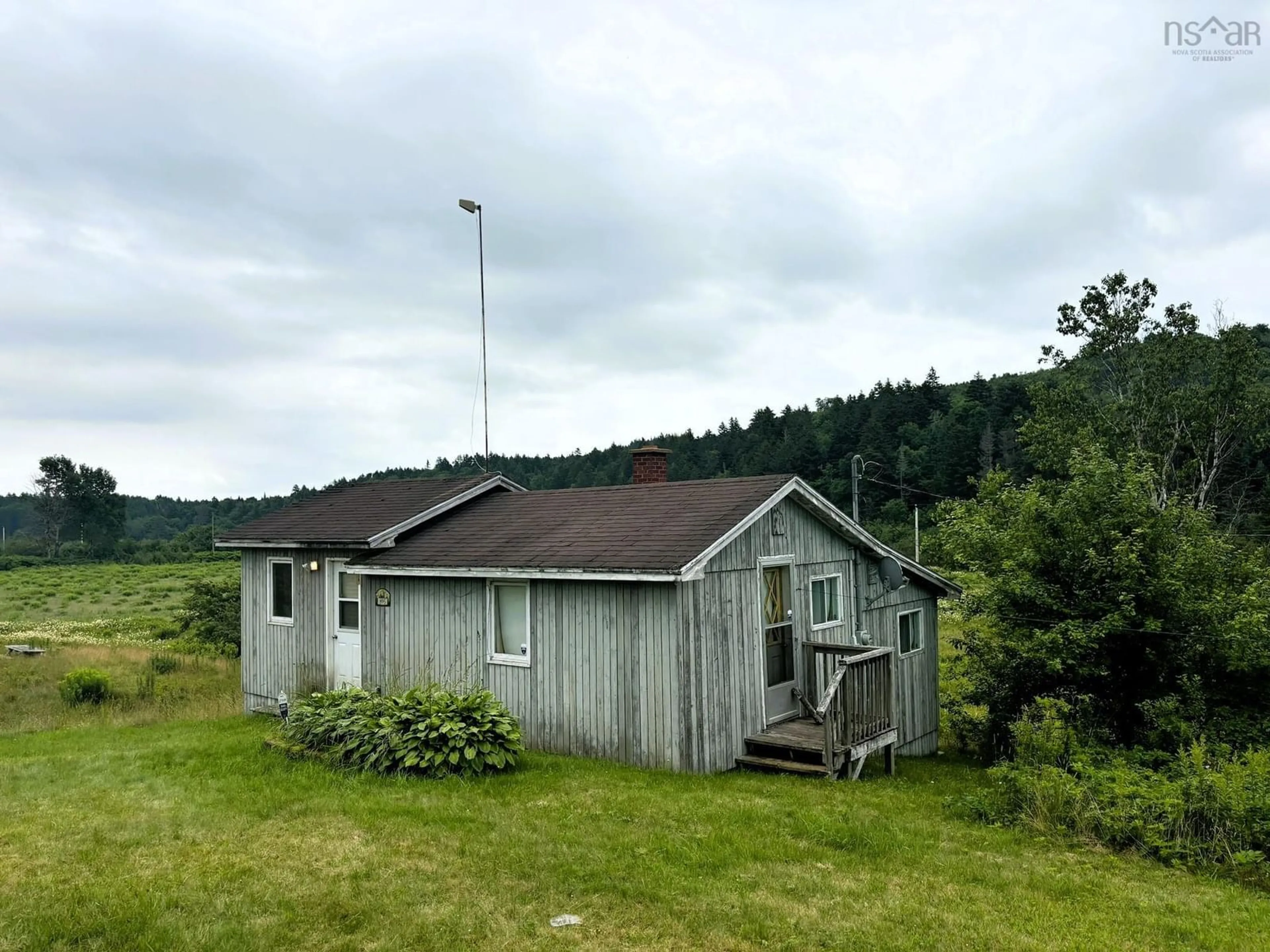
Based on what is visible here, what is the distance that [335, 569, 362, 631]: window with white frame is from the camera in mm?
13984

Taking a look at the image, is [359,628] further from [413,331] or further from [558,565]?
[413,331]

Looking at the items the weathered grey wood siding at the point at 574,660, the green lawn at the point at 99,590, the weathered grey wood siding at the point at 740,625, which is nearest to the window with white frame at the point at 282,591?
the weathered grey wood siding at the point at 574,660

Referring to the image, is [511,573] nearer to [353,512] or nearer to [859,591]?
[353,512]

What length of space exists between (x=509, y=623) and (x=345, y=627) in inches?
157

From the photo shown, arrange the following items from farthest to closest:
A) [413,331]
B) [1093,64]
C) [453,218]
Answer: [413,331] → [453,218] → [1093,64]

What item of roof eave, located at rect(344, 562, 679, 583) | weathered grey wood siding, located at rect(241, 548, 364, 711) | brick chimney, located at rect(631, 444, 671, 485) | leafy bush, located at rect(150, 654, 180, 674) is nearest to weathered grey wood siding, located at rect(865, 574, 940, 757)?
brick chimney, located at rect(631, 444, 671, 485)

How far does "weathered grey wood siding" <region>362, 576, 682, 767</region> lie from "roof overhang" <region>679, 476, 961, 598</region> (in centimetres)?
49

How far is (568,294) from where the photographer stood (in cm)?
2289

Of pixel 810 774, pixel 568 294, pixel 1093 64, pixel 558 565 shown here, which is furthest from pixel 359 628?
pixel 1093 64

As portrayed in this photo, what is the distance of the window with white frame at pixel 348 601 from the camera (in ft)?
45.9

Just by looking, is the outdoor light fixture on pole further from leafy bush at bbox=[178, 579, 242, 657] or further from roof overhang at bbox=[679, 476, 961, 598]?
leafy bush at bbox=[178, 579, 242, 657]

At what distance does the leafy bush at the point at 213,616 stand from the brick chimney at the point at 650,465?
19.9 metres

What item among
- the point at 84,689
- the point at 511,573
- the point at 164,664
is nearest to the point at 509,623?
the point at 511,573

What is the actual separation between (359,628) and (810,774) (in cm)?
759
